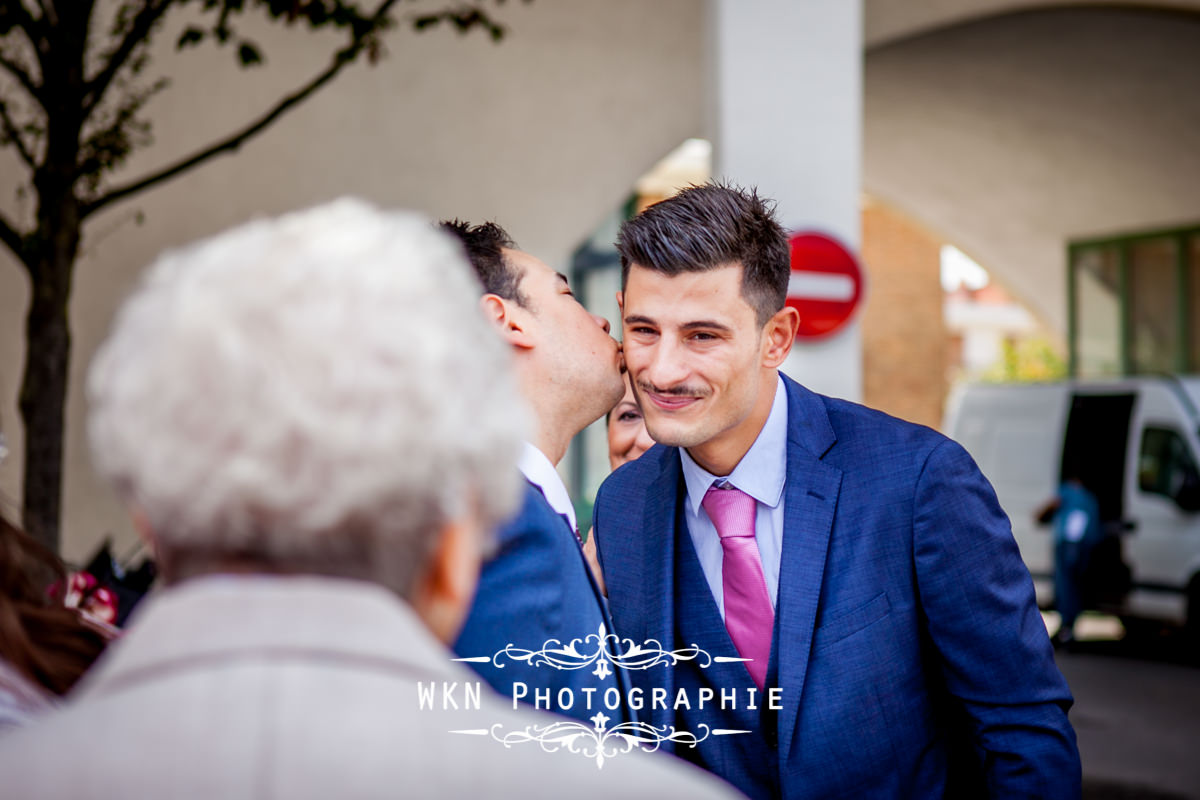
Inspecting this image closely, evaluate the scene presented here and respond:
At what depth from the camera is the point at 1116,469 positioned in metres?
9.41

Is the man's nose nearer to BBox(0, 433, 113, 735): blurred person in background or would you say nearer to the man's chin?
the man's chin

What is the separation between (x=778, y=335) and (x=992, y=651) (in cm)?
→ 73

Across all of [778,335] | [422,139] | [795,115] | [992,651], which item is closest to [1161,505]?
[795,115]

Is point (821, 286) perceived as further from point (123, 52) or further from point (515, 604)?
point (515, 604)

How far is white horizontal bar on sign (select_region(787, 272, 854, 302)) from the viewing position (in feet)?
15.8

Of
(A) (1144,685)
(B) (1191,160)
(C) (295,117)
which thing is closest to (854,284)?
(C) (295,117)

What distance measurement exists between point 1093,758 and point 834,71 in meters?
4.12

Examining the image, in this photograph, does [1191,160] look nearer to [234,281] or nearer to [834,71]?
[834,71]

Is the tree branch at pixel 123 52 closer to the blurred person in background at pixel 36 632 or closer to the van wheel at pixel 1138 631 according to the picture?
the blurred person in background at pixel 36 632

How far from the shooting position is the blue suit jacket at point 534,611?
1.55 m

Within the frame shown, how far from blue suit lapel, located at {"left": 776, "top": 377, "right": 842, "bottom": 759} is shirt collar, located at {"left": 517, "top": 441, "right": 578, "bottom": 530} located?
1.43 feet

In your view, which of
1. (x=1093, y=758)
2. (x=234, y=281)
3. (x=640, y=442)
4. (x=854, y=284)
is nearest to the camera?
(x=234, y=281)

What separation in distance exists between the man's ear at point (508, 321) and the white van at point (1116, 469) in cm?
798

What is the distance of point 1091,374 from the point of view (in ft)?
41.5
